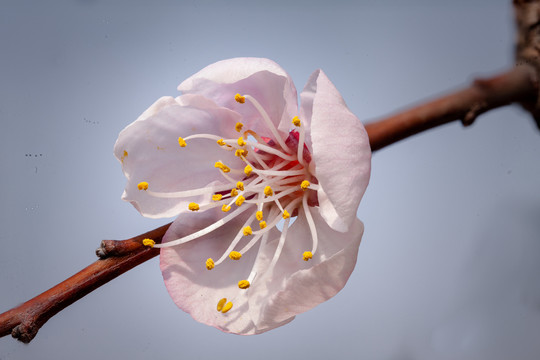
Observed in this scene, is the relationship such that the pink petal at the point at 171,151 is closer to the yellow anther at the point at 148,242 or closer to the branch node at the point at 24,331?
the yellow anther at the point at 148,242

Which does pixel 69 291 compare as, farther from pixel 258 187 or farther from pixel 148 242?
pixel 258 187

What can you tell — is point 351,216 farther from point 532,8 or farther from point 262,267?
point 532,8

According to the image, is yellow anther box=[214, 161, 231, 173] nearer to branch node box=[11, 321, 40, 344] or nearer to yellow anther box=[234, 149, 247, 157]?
yellow anther box=[234, 149, 247, 157]

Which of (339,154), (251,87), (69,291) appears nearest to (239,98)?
(251,87)

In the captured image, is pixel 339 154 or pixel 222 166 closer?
pixel 339 154

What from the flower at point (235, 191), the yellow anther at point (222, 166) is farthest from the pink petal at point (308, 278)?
the yellow anther at point (222, 166)

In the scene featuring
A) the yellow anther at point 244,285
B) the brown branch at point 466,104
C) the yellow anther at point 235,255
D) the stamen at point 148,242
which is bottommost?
the yellow anther at point 244,285
